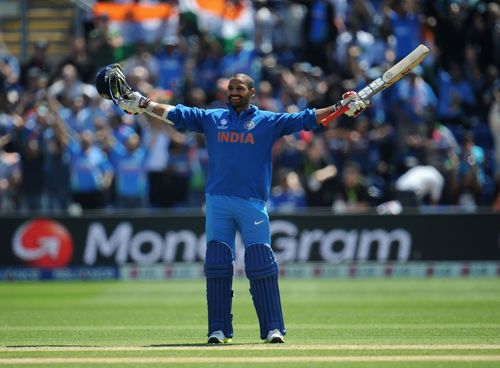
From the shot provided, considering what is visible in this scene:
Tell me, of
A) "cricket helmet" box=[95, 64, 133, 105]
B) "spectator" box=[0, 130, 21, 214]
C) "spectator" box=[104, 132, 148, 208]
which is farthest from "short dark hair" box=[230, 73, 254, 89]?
"spectator" box=[0, 130, 21, 214]

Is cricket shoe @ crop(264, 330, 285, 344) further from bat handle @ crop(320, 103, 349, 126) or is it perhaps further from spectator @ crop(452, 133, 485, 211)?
spectator @ crop(452, 133, 485, 211)

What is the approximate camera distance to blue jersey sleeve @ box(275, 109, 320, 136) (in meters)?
8.85

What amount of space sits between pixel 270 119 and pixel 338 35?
11751 mm

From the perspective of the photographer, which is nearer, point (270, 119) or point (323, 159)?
point (270, 119)

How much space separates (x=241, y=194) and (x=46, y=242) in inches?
393

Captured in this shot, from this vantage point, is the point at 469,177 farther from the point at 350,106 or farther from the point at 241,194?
the point at 241,194

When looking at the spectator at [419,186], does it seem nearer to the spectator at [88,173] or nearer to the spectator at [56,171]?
the spectator at [88,173]

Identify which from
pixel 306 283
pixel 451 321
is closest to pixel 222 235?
pixel 451 321

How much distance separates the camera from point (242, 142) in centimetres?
884

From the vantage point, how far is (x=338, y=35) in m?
20.4

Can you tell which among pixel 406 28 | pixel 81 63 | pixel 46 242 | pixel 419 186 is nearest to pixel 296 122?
pixel 419 186

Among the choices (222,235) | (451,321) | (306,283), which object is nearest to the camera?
(222,235)

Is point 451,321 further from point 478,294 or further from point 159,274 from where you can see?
point 159,274

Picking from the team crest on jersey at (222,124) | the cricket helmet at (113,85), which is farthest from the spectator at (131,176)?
the team crest on jersey at (222,124)
